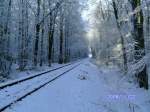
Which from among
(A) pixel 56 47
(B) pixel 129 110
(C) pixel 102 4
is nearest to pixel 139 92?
(B) pixel 129 110

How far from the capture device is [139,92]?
1694 centimetres

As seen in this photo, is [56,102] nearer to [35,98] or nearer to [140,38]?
[35,98]

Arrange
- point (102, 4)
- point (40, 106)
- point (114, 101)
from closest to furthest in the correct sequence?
point (40, 106), point (114, 101), point (102, 4)

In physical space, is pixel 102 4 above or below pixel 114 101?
above

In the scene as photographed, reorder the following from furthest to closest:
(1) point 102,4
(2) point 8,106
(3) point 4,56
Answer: (1) point 102,4 → (3) point 4,56 → (2) point 8,106

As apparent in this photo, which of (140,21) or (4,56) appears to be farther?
(4,56)

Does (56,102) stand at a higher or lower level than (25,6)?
lower

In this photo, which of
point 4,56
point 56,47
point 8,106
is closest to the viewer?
point 8,106

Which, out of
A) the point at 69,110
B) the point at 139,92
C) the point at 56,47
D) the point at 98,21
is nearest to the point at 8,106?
the point at 69,110

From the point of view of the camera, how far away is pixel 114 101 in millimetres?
13703

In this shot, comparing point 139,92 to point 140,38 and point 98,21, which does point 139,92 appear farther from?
point 98,21

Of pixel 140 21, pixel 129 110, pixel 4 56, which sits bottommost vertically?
pixel 129 110

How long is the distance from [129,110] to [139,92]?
4993 millimetres

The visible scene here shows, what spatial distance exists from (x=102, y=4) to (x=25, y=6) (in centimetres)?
1153
